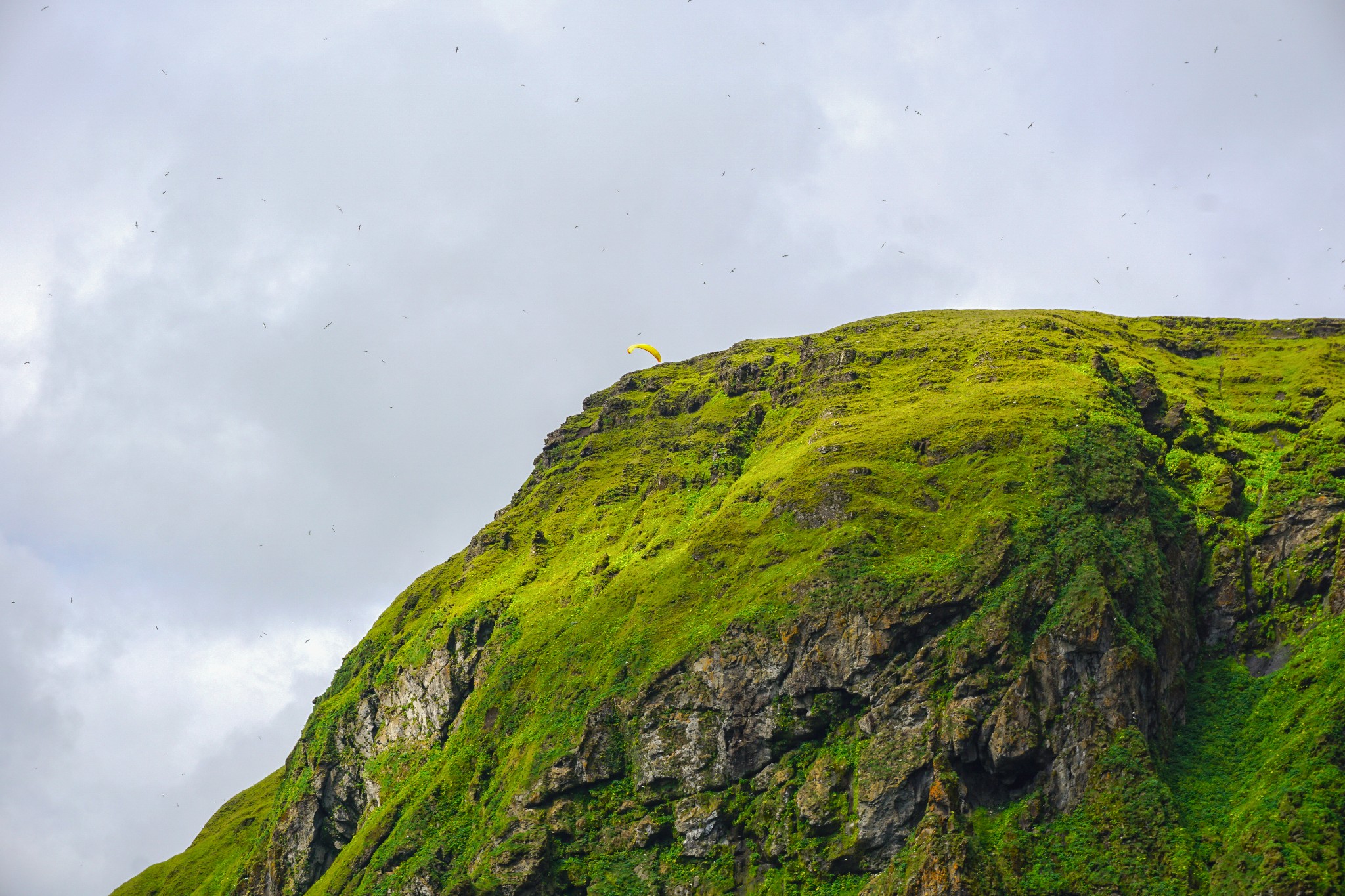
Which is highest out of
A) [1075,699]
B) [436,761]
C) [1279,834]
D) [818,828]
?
[436,761]

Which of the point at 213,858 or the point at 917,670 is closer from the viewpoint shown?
the point at 917,670

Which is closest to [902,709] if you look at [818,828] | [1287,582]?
[818,828]

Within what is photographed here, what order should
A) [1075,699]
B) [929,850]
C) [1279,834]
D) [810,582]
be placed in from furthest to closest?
[810,582] < [1075,699] < [929,850] < [1279,834]

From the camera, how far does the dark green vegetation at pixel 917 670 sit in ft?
166

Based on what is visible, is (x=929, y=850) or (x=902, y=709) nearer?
(x=929, y=850)

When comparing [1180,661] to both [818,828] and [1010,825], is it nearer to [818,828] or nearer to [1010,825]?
[1010,825]

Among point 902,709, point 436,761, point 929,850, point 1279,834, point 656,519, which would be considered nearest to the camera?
point 1279,834

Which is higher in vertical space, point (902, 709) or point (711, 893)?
point (902, 709)

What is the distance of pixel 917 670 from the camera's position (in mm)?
59406

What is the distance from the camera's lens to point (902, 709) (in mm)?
57594

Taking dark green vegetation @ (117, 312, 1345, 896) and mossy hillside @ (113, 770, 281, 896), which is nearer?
dark green vegetation @ (117, 312, 1345, 896)

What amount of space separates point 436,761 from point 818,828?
141 ft

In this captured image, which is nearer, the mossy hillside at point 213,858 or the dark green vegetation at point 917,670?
the dark green vegetation at point 917,670

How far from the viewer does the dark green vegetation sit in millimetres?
50688
